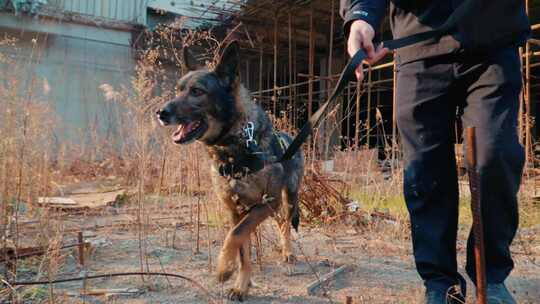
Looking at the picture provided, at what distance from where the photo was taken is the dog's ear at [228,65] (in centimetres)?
288

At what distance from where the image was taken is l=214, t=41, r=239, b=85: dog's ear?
288 cm

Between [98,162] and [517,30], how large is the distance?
8.81 m

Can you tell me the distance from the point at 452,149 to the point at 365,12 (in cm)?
70

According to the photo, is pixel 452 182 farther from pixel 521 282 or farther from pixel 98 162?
pixel 98 162

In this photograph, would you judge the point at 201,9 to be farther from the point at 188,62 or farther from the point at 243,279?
the point at 243,279

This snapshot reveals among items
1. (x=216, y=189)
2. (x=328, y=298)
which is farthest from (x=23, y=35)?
(x=328, y=298)

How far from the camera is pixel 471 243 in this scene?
6.05ft

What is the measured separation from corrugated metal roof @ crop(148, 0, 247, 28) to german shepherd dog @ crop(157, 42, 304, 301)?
8.33 metres

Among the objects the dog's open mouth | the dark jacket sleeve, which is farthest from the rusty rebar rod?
the dog's open mouth

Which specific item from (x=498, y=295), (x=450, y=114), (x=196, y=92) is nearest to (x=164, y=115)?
(x=196, y=92)

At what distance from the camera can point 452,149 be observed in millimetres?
1947

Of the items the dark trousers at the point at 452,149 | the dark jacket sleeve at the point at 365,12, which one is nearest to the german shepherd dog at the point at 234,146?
the dark trousers at the point at 452,149

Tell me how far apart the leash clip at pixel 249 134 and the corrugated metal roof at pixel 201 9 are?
858 cm

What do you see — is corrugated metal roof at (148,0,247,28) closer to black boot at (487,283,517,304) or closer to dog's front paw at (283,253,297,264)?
dog's front paw at (283,253,297,264)
